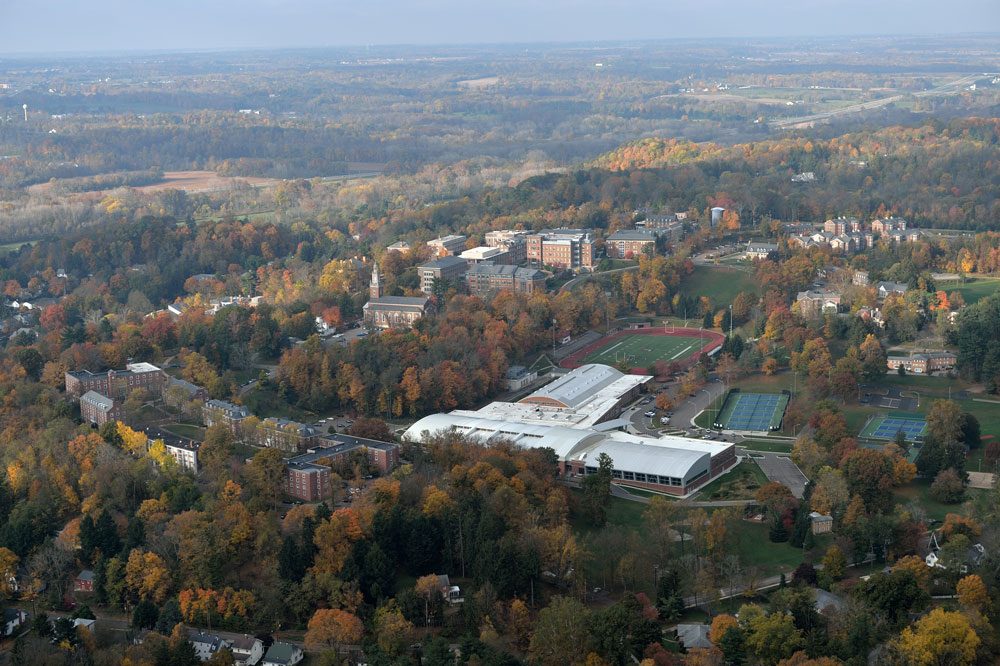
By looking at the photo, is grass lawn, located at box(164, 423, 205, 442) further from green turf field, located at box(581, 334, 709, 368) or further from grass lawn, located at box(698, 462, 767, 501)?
green turf field, located at box(581, 334, 709, 368)

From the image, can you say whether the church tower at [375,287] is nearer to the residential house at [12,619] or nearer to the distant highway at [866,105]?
the residential house at [12,619]

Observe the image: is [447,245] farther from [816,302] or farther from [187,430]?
[187,430]

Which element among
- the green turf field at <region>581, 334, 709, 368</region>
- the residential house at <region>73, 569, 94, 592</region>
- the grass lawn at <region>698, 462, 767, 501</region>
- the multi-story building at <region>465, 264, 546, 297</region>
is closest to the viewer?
the residential house at <region>73, 569, 94, 592</region>

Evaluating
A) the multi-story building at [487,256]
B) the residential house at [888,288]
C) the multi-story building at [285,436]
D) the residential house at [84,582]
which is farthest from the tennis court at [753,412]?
the residential house at [84,582]

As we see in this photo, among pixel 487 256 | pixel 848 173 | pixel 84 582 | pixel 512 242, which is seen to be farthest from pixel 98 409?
pixel 848 173

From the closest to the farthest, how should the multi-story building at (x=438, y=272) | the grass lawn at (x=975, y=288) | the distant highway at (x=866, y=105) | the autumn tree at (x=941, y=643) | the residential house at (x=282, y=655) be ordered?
the autumn tree at (x=941, y=643), the residential house at (x=282, y=655), the grass lawn at (x=975, y=288), the multi-story building at (x=438, y=272), the distant highway at (x=866, y=105)

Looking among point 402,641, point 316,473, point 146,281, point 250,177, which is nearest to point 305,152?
point 250,177

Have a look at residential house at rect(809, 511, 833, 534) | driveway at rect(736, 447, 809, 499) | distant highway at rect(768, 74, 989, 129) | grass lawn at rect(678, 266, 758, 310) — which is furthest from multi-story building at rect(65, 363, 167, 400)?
distant highway at rect(768, 74, 989, 129)

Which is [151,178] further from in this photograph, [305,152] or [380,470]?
[380,470]
